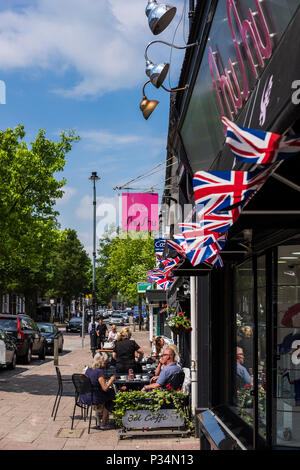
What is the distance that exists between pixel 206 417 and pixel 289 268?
2.91 m

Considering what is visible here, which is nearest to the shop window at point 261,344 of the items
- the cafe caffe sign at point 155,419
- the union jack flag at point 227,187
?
the union jack flag at point 227,187

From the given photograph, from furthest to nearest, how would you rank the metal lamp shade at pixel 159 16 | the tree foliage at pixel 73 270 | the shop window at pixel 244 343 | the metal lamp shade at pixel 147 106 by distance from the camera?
the tree foliage at pixel 73 270 → the metal lamp shade at pixel 147 106 → the metal lamp shade at pixel 159 16 → the shop window at pixel 244 343

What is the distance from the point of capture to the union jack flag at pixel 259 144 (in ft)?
8.34

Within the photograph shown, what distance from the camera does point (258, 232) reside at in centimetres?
536

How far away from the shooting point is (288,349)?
474 centimetres

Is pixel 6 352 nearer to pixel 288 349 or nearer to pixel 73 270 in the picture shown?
pixel 288 349

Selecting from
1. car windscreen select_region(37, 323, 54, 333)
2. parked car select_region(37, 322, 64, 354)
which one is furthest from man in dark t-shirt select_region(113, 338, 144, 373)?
car windscreen select_region(37, 323, 54, 333)

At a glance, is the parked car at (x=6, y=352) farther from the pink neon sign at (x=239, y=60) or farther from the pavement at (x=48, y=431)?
the pink neon sign at (x=239, y=60)

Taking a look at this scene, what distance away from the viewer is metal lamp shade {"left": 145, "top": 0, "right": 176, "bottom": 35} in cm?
808

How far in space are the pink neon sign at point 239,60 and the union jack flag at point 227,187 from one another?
1458 millimetres

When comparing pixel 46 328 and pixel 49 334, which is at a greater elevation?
pixel 46 328

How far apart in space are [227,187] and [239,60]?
253 cm

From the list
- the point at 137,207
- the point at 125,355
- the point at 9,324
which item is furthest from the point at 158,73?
the point at 9,324
